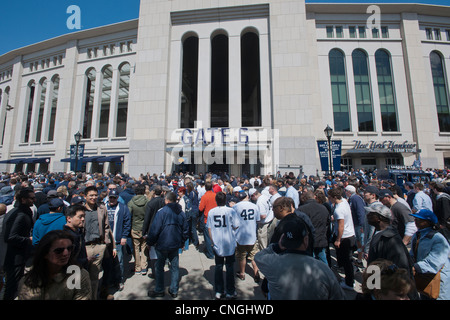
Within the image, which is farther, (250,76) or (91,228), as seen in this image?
(250,76)

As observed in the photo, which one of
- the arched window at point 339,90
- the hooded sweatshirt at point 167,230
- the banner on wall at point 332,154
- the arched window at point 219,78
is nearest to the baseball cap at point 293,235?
the hooded sweatshirt at point 167,230

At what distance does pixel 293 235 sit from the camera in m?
2.02

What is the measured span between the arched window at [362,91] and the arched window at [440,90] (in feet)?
25.8

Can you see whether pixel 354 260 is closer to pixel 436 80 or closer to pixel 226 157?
pixel 226 157

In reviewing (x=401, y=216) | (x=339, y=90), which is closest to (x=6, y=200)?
(x=401, y=216)

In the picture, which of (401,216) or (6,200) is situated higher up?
(6,200)

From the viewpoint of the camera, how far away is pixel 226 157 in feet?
65.6

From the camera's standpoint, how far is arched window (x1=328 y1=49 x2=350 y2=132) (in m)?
23.1

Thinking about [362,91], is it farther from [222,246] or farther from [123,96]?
[123,96]

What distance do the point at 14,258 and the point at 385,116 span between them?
99.8ft

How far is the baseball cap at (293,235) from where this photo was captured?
6.57ft

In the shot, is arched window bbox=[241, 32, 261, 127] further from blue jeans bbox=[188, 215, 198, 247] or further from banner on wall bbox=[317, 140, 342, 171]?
blue jeans bbox=[188, 215, 198, 247]

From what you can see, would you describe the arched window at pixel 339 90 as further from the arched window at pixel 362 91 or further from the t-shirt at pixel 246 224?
the t-shirt at pixel 246 224

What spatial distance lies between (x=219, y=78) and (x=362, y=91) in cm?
2043
